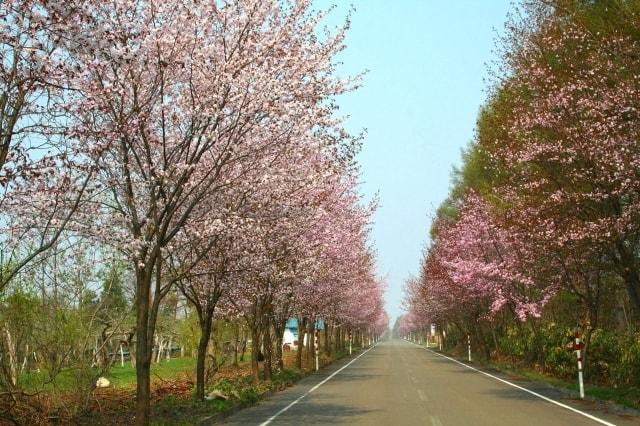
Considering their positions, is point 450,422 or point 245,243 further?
point 245,243

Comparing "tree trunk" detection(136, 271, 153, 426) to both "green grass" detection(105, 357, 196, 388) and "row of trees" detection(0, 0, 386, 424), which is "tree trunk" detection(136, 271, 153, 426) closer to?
"row of trees" detection(0, 0, 386, 424)

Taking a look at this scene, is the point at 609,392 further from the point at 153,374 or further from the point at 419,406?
the point at 153,374

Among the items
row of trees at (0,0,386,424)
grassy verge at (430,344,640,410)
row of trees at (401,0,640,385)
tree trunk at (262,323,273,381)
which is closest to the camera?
row of trees at (0,0,386,424)

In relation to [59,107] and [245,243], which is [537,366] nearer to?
[245,243]

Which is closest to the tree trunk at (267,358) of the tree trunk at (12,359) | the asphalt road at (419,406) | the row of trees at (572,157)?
the asphalt road at (419,406)

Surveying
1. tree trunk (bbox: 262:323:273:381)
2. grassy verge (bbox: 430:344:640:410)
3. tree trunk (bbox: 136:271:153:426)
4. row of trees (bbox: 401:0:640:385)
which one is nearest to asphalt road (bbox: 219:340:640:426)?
grassy verge (bbox: 430:344:640:410)

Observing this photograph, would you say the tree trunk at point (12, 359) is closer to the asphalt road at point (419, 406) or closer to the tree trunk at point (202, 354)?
the asphalt road at point (419, 406)

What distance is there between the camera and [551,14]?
19.2 m

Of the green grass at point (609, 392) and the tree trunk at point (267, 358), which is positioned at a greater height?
the tree trunk at point (267, 358)

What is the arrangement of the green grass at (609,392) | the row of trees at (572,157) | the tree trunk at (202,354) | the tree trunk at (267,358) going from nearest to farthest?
1. the row of trees at (572,157)
2. the green grass at (609,392)
3. the tree trunk at (202,354)
4. the tree trunk at (267,358)

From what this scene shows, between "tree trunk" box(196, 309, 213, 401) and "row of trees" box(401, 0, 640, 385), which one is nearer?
"row of trees" box(401, 0, 640, 385)

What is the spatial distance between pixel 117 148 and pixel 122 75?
5.15 feet

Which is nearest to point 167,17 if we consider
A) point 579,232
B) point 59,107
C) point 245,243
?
point 59,107

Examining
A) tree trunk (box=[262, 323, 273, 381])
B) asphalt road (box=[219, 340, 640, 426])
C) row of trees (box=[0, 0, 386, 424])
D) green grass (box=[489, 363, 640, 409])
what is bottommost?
asphalt road (box=[219, 340, 640, 426])
